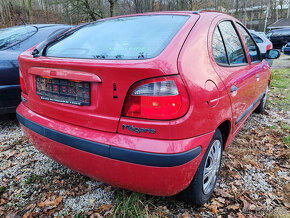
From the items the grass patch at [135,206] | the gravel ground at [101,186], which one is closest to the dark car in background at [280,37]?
the gravel ground at [101,186]

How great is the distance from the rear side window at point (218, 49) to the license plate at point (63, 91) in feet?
3.31

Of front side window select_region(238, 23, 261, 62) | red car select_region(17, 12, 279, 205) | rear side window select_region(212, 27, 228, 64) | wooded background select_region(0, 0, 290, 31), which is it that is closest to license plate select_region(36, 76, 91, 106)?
red car select_region(17, 12, 279, 205)

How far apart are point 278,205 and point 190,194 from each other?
0.87m

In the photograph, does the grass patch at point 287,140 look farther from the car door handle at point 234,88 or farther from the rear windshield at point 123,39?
the rear windshield at point 123,39

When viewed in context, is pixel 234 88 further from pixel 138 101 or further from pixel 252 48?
pixel 252 48

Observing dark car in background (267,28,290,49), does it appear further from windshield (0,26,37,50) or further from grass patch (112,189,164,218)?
grass patch (112,189,164,218)

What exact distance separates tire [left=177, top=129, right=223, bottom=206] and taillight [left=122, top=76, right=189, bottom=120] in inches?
20.0

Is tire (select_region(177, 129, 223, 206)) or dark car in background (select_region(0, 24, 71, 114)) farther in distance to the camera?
dark car in background (select_region(0, 24, 71, 114))

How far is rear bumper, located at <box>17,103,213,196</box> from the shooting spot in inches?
52.1

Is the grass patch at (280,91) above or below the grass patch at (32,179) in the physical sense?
above

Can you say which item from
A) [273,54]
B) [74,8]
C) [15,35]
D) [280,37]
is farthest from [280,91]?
[74,8]

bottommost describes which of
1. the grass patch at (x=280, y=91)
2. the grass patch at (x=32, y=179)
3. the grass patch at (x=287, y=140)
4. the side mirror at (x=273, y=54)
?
the grass patch at (x=287, y=140)

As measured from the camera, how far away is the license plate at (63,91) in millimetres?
1485

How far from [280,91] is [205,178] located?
455 cm
